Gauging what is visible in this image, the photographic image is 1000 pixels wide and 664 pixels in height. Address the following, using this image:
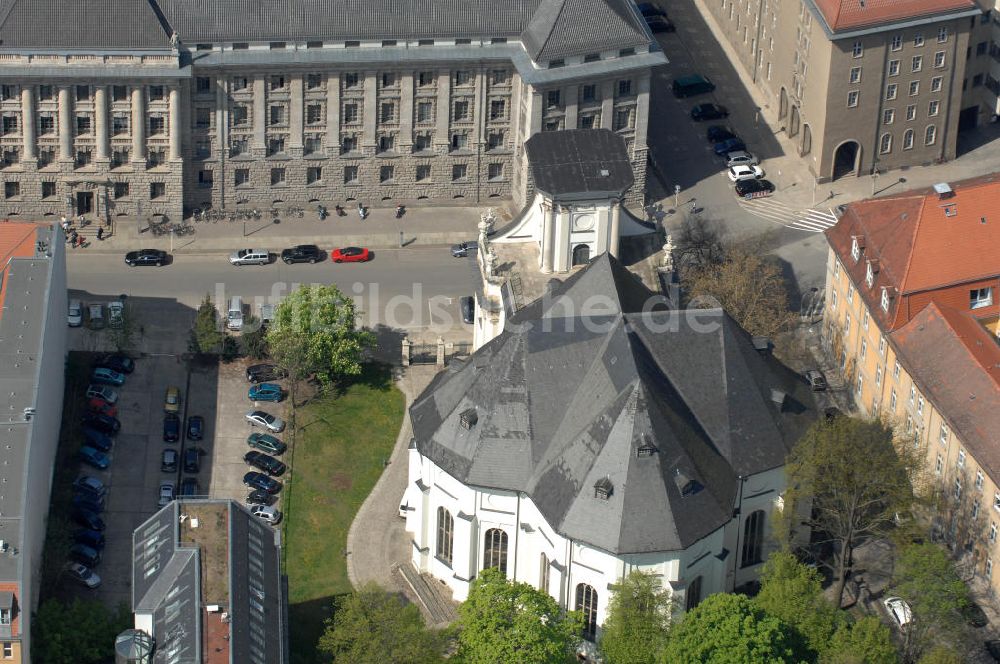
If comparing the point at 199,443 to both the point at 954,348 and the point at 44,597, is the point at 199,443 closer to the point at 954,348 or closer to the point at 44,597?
the point at 44,597

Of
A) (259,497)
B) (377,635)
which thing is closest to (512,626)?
(377,635)

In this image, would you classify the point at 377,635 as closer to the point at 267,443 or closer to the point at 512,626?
the point at 512,626

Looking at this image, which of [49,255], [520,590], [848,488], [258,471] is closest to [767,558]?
[848,488]

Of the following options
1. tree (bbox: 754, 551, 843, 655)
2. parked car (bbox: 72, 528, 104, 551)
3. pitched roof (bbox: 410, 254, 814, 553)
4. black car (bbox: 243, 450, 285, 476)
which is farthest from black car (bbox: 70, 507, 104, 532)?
tree (bbox: 754, 551, 843, 655)

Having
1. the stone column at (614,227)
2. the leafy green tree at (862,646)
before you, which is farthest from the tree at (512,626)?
the stone column at (614,227)

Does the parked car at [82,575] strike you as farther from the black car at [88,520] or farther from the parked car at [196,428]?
the parked car at [196,428]
